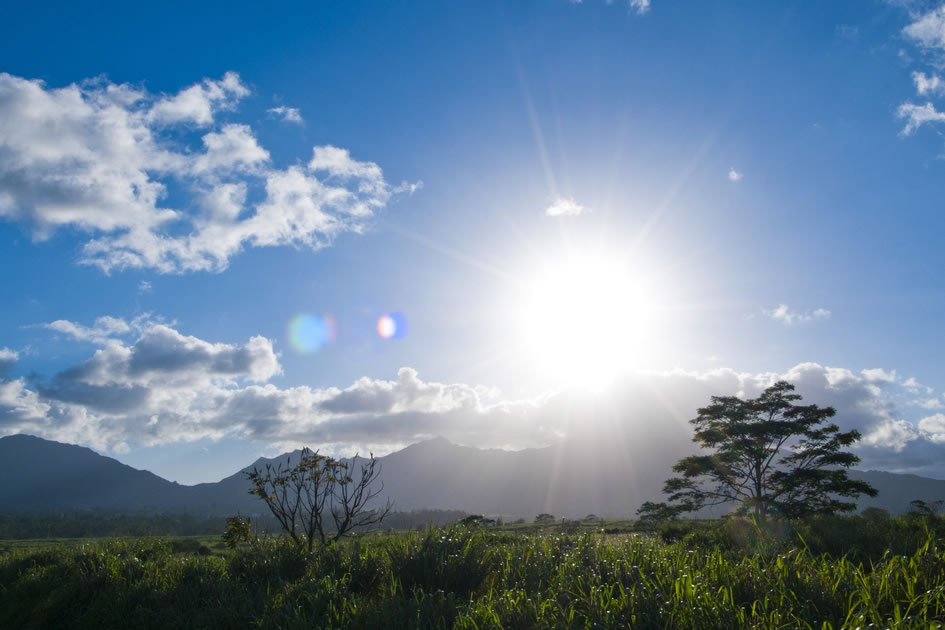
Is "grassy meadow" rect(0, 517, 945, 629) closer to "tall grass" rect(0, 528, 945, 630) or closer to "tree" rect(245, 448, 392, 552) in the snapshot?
"tall grass" rect(0, 528, 945, 630)

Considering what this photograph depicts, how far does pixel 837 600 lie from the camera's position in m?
4.15

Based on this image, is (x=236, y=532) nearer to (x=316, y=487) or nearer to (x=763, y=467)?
(x=316, y=487)

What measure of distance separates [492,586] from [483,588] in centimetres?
64

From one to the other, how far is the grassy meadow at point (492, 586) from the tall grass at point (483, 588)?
0.7 inches

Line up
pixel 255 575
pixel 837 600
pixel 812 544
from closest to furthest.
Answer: pixel 837 600 → pixel 255 575 → pixel 812 544

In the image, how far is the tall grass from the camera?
4027 mm

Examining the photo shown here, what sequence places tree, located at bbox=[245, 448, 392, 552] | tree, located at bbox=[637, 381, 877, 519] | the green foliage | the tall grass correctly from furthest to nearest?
tree, located at bbox=[637, 381, 877, 519]
tree, located at bbox=[245, 448, 392, 552]
the green foliage
the tall grass

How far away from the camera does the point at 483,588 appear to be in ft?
20.6

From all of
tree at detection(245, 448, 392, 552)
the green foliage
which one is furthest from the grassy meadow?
tree at detection(245, 448, 392, 552)

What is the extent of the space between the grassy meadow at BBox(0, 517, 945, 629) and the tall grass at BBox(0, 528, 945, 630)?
18 mm

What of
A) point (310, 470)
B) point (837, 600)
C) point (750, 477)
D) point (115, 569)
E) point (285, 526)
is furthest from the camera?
point (750, 477)

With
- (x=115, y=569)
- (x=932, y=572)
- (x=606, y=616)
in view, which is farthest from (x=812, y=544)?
(x=115, y=569)

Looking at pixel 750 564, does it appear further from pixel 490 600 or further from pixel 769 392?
pixel 769 392

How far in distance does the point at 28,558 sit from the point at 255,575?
7.74 metres
